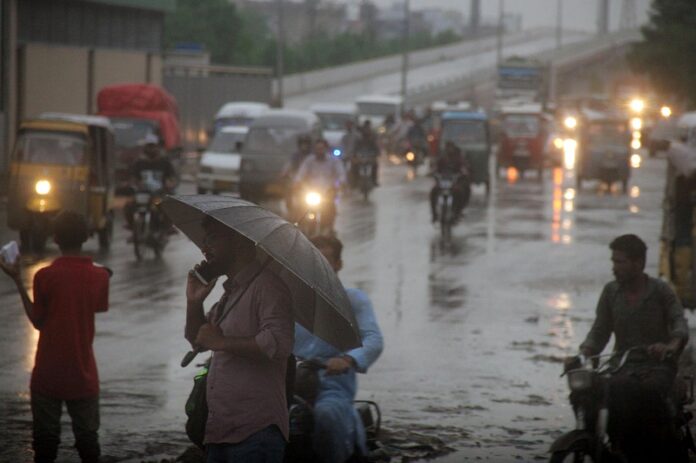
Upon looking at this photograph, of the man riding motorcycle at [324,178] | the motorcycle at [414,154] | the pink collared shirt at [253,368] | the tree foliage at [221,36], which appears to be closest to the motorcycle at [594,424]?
the pink collared shirt at [253,368]

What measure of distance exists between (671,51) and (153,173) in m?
54.5

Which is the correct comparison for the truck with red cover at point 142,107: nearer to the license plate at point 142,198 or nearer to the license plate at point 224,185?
the license plate at point 224,185

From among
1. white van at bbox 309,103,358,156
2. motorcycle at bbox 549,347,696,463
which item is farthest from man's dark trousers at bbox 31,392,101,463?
white van at bbox 309,103,358,156

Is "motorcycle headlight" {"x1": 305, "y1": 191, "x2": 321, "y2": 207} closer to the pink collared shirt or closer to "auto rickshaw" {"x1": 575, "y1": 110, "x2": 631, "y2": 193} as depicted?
"auto rickshaw" {"x1": 575, "y1": 110, "x2": 631, "y2": 193}

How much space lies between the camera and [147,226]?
70.4 ft

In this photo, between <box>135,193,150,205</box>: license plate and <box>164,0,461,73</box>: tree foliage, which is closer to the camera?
<box>135,193,150,205</box>: license plate

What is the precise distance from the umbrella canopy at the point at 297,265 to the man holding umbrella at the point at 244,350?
3.2 inches

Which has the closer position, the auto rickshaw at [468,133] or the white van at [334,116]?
the auto rickshaw at [468,133]

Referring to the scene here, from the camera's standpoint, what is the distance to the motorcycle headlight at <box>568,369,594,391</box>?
7820 millimetres

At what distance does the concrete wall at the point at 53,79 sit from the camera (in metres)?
44.5

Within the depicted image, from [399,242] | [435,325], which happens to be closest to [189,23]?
[399,242]

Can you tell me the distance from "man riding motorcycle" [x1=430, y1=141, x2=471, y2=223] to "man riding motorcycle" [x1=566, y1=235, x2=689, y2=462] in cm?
1862

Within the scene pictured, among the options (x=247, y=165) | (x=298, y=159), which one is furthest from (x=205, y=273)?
(x=247, y=165)

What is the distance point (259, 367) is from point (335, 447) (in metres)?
1.76
